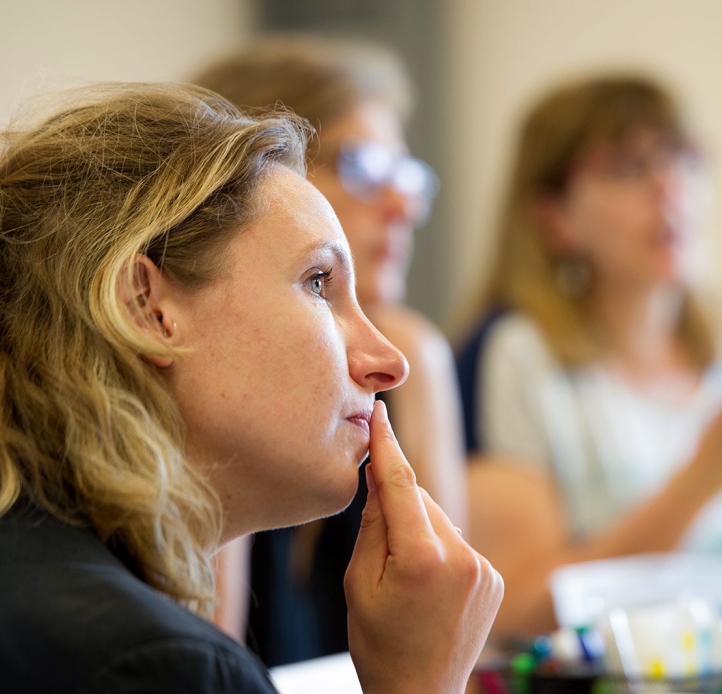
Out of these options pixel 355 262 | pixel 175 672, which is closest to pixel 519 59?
pixel 355 262

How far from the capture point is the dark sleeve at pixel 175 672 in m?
0.50

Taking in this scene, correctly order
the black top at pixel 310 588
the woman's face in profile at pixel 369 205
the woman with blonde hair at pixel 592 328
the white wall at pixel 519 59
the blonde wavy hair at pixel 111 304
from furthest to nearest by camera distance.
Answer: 1. the white wall at pixel 519 59
2. the woman with blonde hair at pixel 592 328
3. the woman's face in profile at pixel 369 205
4. the black top at pixel 310 588
5. the blonde wavy hair at pixel 111 304

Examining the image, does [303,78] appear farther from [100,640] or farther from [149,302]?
[100,640]

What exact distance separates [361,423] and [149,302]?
0.63 feet

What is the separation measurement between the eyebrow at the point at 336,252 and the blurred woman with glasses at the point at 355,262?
477 mm

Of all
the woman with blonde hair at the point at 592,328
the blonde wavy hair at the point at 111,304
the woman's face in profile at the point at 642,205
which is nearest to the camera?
the blonde wavy hair at the point at 111,304

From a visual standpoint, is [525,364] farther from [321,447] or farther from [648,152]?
[321,447]

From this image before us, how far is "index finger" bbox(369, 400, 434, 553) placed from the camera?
2.32ft

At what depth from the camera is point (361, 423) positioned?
2.48 ft

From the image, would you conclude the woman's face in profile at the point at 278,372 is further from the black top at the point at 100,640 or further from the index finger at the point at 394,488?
the black top at the point at 100,640

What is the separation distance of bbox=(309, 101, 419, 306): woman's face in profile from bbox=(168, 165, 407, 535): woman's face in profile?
71 centimetres

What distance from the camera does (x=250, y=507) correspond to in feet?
2.43

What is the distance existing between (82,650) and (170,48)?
2.40 metres

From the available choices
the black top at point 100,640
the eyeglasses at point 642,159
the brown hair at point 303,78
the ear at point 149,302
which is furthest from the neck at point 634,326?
the black top at point 100,640
